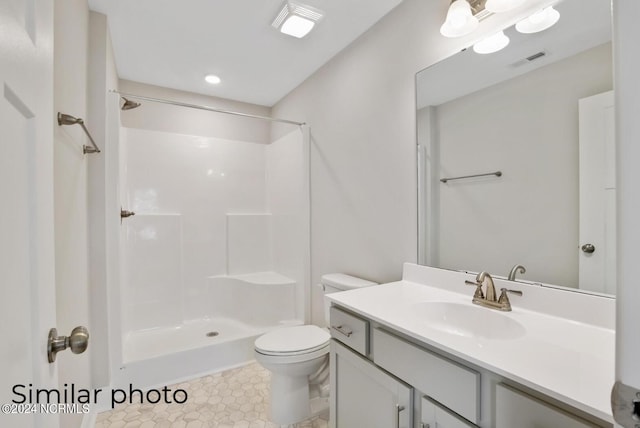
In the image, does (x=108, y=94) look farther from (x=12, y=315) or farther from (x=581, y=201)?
(x=581, y=201)

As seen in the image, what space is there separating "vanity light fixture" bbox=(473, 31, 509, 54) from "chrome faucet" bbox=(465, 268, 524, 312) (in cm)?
94

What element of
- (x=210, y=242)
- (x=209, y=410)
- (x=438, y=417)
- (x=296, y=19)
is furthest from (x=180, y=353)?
(x=296, y=19)

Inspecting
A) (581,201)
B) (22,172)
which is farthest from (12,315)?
(581,201)

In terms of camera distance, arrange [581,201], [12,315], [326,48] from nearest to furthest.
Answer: [12,315]
[581,201]
[326,48]

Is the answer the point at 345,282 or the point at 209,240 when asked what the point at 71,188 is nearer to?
the point at 345,282

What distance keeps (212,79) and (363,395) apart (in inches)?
104

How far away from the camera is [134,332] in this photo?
2668mm

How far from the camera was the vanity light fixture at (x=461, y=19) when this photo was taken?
128 centimetres

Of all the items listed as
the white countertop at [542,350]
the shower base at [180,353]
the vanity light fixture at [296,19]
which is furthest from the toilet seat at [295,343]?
the vanity light fixture at [296,19]

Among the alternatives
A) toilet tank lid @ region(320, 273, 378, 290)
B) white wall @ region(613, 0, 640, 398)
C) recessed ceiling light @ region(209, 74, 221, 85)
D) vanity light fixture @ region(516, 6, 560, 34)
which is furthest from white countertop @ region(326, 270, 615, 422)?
recessed ceiling light @ region(209, 74, 221, 85)

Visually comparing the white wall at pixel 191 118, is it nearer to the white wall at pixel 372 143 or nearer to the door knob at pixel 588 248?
the white wall at pixel 372 143

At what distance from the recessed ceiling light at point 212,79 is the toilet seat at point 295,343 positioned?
216cm

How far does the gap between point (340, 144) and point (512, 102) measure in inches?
46.0

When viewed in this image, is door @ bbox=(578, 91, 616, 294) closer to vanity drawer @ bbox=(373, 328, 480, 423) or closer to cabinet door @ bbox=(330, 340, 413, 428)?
vanity drawer @ bbox=(373, 328, 480, 423)
